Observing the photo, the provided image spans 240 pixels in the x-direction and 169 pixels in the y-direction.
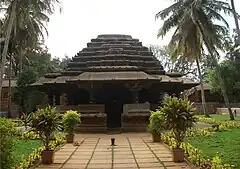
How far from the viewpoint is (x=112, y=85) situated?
64.4 feet

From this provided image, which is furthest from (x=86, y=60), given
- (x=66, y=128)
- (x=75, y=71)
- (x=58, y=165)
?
(x=58, y=165)

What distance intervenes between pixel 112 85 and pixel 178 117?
11145 millimetres

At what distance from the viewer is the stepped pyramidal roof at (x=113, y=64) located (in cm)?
1797

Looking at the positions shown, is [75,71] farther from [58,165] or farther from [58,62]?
[58,62]

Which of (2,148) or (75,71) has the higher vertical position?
(75,71)

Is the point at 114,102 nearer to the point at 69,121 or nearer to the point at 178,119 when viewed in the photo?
the point at 69,121

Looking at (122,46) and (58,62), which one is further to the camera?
(58,62)

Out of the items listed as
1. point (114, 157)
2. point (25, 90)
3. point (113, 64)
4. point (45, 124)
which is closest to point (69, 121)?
point (114, 157)

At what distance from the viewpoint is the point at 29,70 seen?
99.9ft

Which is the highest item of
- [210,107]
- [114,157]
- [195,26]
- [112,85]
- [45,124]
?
[195,26]

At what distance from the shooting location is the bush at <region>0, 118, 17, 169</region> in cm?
557

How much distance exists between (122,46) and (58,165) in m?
14.7

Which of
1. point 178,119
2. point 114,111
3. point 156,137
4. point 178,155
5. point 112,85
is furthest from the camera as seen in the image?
point 114,111

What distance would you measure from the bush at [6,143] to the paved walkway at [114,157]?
235cm
